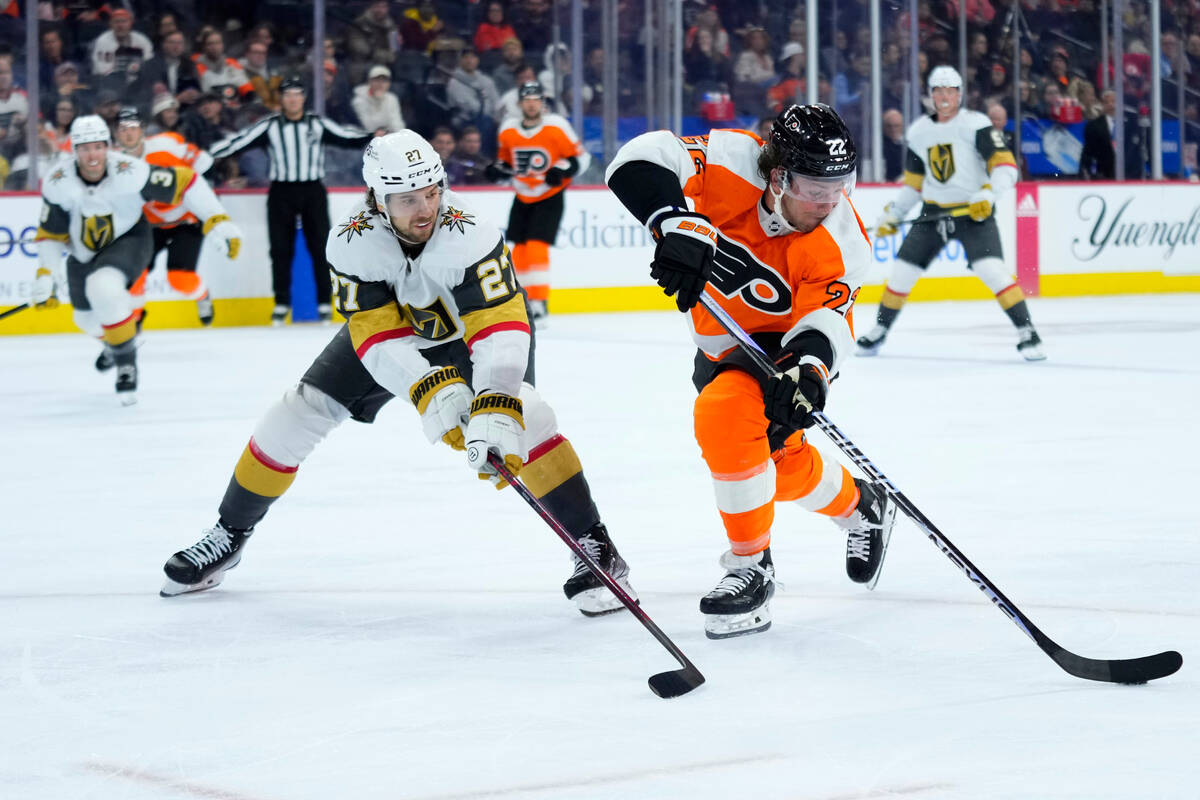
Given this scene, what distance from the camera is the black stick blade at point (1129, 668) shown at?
2.26 meters

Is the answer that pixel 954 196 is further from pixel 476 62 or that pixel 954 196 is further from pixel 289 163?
pixel 476 62

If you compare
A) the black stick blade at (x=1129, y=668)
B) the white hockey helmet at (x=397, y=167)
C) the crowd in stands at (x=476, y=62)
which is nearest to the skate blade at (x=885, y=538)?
the black stick blade at (x=1129, y=668)

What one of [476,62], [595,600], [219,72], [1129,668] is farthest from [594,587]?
[476,62]

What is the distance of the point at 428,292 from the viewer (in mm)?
2795

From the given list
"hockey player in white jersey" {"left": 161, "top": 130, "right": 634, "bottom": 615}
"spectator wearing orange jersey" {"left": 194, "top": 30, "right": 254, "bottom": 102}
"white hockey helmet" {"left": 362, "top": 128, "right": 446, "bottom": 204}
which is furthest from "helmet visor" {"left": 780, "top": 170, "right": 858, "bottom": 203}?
"spectator wearing orange jersey" {"left": 194, "top": 30, "right": 254, "bottom": 102}

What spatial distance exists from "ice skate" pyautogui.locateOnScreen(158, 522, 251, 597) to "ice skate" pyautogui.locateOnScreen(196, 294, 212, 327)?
6369 millimetres

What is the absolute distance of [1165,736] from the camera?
202cm

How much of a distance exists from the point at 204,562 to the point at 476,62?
7.82 m

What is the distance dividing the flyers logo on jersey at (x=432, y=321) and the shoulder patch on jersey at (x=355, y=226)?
0.56 ft

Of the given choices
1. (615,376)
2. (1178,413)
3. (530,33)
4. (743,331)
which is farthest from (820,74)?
(743,331)

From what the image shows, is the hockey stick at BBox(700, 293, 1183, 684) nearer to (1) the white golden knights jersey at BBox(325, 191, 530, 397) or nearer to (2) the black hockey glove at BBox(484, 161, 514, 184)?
(1) the white golden knights jersey at BBox(325, 191, 530, 397)

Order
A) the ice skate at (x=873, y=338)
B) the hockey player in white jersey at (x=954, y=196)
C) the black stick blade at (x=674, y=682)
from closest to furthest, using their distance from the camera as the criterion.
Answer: the black stick blade at (x=674, y=682) < the hockey player in white jersey at (x=954, y=196) < the ice skate at (x=873, y=338)

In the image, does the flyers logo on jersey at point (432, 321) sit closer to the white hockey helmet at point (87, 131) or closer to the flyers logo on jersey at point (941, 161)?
the white hockey helmet at point (87, 131)

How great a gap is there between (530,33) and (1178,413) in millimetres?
6183
